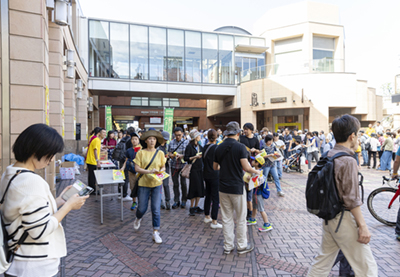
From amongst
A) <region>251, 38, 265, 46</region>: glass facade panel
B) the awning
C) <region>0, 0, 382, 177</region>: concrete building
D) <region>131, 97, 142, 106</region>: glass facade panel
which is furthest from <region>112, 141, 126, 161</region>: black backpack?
<region>131, 97, 142, 106</region>: glass facade panel

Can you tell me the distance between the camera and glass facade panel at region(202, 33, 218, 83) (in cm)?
2502

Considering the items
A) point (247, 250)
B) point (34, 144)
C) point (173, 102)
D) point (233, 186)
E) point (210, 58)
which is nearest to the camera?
point (34, 144)

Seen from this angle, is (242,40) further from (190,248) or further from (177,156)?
(190,248)

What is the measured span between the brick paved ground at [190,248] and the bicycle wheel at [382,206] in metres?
0.16

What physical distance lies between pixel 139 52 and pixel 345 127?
23197 mm

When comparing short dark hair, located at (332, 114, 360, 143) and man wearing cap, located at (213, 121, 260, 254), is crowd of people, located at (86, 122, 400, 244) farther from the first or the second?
short dark hair, located at (332, 114, 360, 143)

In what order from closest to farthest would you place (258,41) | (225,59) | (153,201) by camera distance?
(153,201)
(225,59)
(258,41)

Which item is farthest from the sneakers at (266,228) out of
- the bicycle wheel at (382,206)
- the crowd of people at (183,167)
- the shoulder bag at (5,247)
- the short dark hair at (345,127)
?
the shoulder bag at (5,247)

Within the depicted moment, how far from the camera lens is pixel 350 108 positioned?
73.9 ft

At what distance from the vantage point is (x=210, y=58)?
2522 cm

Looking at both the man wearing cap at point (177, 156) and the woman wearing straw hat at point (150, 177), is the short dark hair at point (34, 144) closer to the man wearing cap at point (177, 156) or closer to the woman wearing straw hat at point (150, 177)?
the woman wearing straw hat at point (150, 177)

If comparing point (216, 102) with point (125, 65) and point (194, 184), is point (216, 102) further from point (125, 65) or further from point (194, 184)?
point (194, 184)

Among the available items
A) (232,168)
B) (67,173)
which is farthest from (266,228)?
(67,173)

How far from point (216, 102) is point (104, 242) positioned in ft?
92.4
